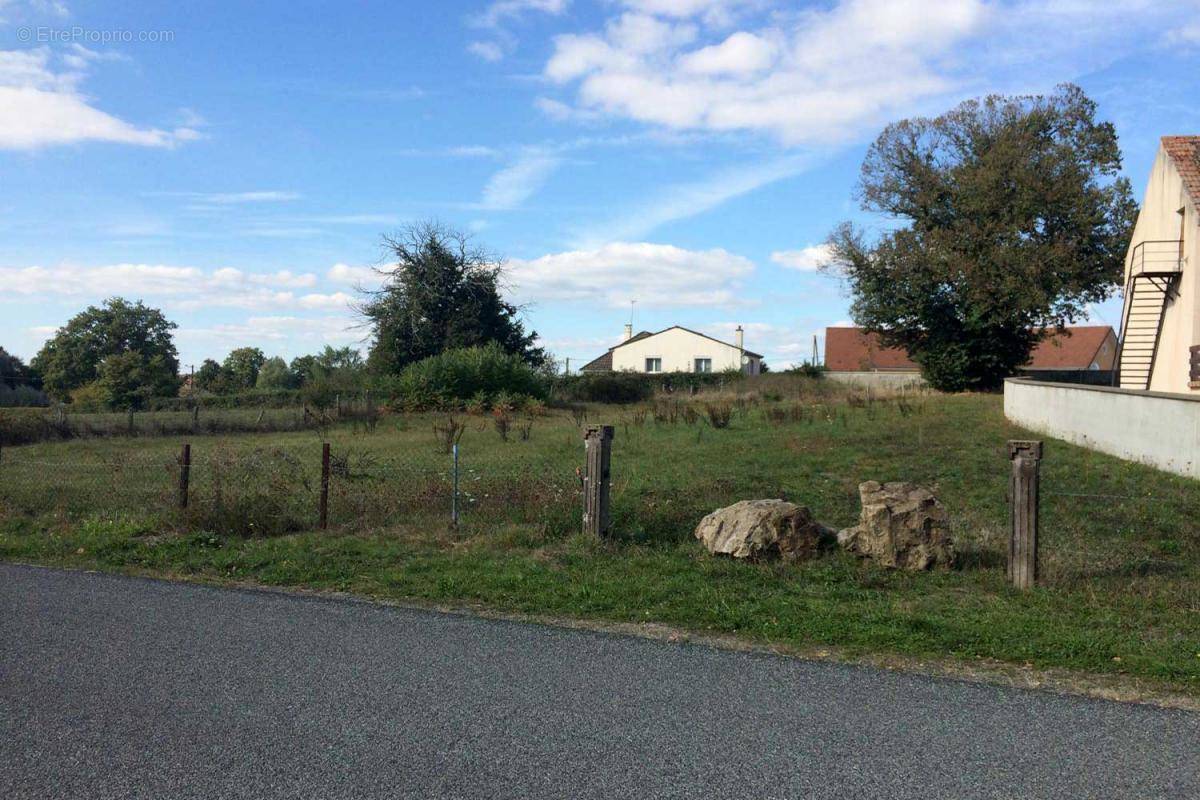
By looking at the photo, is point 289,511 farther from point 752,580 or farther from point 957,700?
point 957,700

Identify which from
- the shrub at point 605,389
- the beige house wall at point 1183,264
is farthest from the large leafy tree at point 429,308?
the beige house wall at point 1183,264

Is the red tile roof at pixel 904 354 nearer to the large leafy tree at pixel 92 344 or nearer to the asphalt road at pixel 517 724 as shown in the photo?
the large leafy tree at pixel 92 344

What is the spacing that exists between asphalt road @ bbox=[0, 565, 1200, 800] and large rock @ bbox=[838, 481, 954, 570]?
118 inches

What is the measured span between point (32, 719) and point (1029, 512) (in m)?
7.16

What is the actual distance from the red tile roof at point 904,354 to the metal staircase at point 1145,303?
38220mm

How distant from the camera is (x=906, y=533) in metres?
8.52

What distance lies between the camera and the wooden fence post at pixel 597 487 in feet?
31.5

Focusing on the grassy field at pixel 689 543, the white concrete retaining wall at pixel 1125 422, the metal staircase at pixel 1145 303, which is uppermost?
the metal staircase at pixel 1145 303

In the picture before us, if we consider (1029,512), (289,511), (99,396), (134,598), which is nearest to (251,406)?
(99,396)

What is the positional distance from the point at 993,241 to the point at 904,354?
3254 centimetres

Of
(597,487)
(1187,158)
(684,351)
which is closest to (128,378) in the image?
(684,351)

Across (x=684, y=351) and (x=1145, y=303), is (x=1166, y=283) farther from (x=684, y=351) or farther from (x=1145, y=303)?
(x=684, y=351)

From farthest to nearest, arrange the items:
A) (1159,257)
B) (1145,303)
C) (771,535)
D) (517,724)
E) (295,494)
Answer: (1145,303) → (1159,257) → (295,494) → (771,535) → (517,724)

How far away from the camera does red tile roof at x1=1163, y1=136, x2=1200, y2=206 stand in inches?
1094
